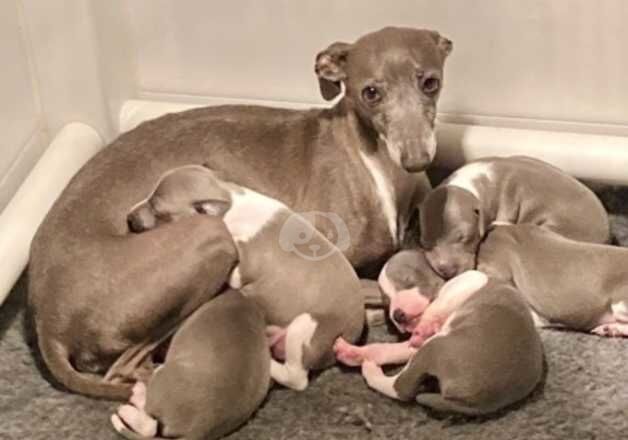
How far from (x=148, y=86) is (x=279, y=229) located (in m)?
0.74

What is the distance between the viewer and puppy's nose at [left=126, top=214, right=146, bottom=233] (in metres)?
2.28

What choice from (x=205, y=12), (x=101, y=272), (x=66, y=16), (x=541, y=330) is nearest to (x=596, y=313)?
(x=541, y=330)

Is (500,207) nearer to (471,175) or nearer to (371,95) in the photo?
(471,175)

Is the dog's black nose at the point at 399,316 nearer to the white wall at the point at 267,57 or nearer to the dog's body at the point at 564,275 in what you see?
the dog's body at the point at 564,275

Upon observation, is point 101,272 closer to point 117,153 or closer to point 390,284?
point 117,153

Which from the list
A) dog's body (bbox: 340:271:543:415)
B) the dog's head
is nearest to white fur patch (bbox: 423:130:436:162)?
the dog's head

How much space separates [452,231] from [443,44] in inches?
13.4

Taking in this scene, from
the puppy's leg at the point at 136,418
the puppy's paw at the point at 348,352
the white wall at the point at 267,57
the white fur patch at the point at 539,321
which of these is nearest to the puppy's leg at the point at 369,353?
the puppy's paw at the point at 348,352

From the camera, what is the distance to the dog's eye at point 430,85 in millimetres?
2291

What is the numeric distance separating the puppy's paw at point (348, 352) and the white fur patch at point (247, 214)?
A: 0.77ft

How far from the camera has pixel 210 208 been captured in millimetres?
2281

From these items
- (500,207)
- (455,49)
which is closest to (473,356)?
Result: (500,207)

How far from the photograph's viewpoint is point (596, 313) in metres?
2.26

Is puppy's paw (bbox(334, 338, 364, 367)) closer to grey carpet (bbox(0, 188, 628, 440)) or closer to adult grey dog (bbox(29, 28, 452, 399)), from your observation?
grey carpet (bbox(0, 188, 628, 440))
